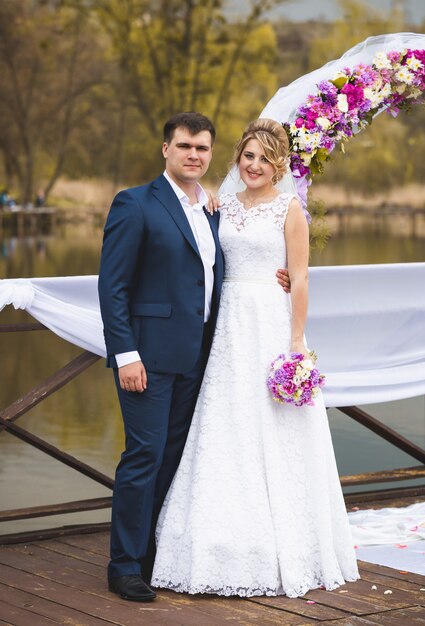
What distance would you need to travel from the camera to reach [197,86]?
135 feet

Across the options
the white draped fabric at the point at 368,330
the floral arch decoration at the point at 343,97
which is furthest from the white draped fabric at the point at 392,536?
the floral arch decoration at the point at 343,97

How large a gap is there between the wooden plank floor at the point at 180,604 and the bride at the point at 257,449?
0.10 meters

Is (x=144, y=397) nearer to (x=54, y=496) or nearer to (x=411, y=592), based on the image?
(x=411, y=592)

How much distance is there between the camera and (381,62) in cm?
462

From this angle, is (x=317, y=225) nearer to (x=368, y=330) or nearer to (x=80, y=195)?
(x=368, y=330)

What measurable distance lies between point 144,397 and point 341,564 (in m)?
0.91

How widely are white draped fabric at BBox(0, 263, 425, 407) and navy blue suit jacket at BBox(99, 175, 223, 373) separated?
51.9 inches

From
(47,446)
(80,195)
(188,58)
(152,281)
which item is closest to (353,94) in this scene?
(152,281)

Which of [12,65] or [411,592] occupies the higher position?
[12,65]

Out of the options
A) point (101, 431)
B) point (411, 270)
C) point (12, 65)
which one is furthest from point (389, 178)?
point (411, 270)

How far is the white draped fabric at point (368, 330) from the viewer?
5105mm

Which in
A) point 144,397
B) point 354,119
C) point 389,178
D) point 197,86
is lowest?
point 144,397

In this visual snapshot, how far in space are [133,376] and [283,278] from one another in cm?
65

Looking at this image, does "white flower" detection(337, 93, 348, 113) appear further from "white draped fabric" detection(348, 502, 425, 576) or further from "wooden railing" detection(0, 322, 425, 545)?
"white draped fabric" detection(348, 502, 425, 576)
